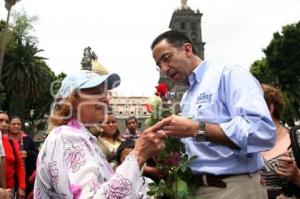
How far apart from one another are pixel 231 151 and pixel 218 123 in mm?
192

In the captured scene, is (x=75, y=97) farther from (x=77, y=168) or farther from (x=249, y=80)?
(x=249, y=80)

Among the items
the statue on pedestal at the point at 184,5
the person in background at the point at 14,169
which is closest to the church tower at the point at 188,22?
the statue on pedestal at the point at 184,5

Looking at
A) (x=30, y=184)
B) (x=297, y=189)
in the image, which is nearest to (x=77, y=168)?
(x=297, y=189)

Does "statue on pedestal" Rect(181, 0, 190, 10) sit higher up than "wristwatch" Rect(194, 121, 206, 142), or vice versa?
"statue on pedestal" Rect(181, 0, 190, 10)

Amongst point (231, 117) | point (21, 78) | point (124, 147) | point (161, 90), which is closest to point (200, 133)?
point (231, 117)

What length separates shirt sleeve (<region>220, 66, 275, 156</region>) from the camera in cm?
268

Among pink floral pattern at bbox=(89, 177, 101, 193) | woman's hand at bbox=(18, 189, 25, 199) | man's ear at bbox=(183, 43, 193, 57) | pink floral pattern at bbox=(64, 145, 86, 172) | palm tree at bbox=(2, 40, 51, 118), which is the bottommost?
woman's hand at bbox=(18, 189, 25, 199)

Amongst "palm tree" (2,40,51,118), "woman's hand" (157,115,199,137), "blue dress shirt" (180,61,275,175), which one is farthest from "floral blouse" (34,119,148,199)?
"palm tree" (2,40,51,118)

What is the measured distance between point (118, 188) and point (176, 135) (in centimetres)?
58

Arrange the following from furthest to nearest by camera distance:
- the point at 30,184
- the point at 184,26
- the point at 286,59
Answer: the point at 184,26 < the point at 286,59 < the point at 30,184

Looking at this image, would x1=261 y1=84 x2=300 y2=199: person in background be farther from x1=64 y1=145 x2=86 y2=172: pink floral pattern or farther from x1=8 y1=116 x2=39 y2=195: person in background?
x1=8 y1=116 x2=39 y2=195: person in background

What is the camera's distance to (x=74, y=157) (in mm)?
2389

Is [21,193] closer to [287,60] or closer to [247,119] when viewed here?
[247,119]

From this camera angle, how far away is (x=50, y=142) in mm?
2512
